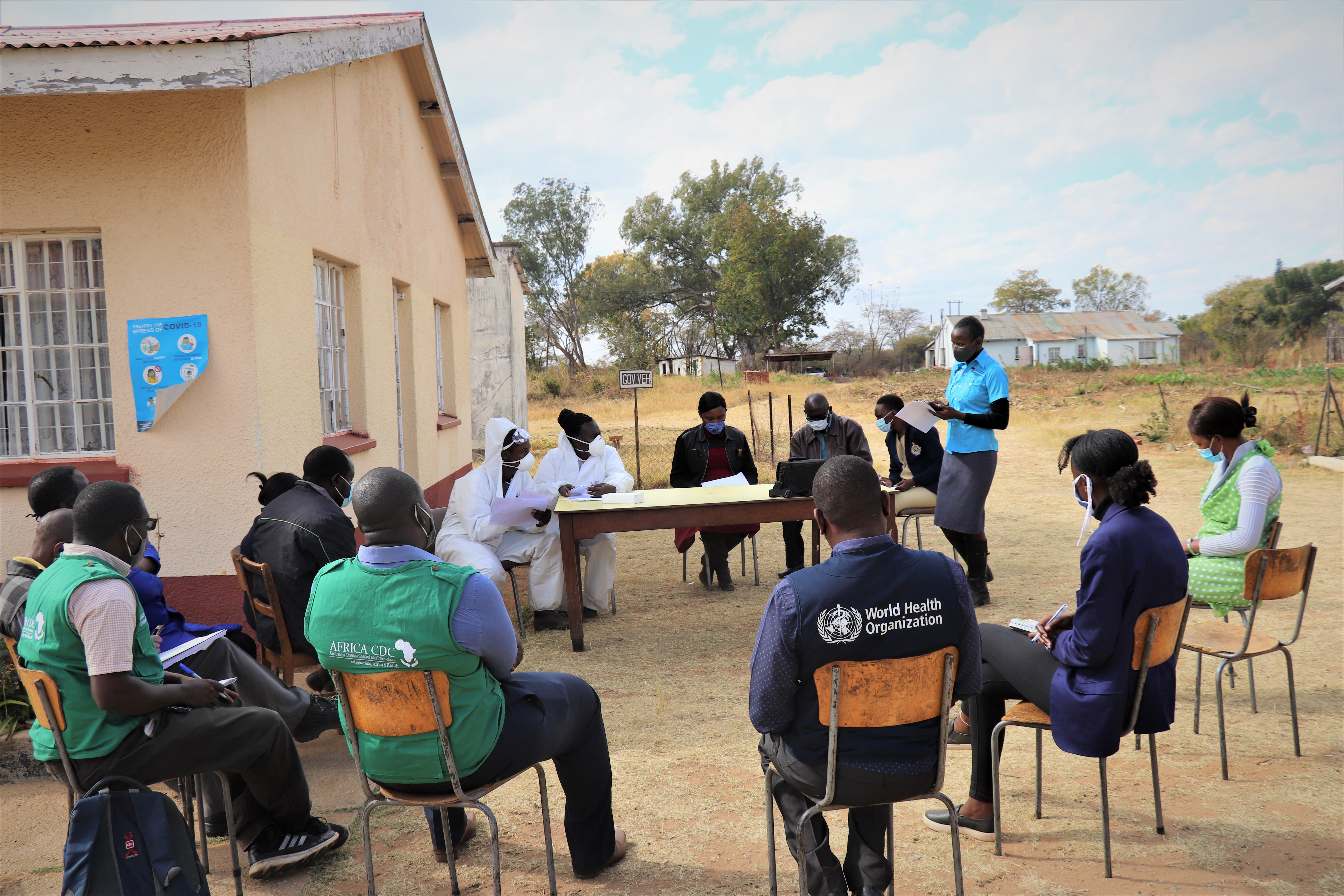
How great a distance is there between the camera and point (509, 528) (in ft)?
21.5

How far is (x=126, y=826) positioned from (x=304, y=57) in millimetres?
4446

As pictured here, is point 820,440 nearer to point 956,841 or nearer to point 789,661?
point 956,841

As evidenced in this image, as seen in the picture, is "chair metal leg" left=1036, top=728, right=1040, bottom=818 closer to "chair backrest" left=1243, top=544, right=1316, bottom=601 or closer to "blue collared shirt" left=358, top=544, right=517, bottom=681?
"chair backrest" left=1243, top=544, right=1316, bottom=601

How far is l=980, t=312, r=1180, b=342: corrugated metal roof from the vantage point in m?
51.0

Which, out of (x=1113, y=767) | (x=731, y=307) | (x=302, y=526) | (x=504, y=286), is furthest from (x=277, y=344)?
(x=731, y=307)

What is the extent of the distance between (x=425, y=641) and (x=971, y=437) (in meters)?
4.77

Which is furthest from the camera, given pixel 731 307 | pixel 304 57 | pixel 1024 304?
pixel 1024 304

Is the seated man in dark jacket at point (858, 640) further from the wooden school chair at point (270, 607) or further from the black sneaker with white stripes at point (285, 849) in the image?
the wooden school chair at point (270, 607)

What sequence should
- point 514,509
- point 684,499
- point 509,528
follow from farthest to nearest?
point 509,528 < point 514,509 < point 684,499

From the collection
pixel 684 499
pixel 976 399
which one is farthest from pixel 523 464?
→ pixel 976 399

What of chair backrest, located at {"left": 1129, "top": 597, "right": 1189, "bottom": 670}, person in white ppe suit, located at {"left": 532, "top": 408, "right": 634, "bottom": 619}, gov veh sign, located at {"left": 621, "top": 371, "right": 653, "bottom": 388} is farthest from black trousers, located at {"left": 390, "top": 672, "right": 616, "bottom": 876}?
gov veh sign, located at {"left": 621, "top": 371, "right": 653, "bottom": 388}

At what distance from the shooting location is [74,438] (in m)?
5.43

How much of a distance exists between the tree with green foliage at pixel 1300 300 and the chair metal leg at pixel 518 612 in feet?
129

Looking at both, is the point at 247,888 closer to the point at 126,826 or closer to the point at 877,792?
the point at 126,826
